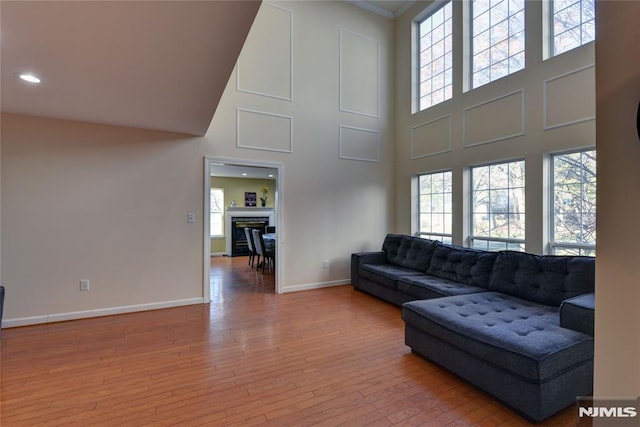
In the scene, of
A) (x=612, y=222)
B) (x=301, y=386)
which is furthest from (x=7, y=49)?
(x=612, y=222)

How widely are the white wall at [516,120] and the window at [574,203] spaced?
6.2 inches

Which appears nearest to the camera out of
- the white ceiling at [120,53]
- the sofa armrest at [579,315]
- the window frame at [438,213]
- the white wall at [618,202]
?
the white wall at [618,202]

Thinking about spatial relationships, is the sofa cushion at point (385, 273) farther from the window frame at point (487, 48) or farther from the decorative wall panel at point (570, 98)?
the window frame at point (487, 48)

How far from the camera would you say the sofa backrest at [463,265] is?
11.3 ft

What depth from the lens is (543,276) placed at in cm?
287

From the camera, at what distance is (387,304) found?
418 centimetres

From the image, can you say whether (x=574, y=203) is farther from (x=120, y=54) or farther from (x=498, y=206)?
(x=120, y=54)

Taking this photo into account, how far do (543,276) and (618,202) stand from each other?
264 centimetres

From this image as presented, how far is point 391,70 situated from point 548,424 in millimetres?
5748

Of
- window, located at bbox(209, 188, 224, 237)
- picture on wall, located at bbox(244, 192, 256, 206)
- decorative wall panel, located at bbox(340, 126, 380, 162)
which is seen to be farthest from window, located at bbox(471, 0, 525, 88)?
window, located at bbox(209, 188, 224, 237)

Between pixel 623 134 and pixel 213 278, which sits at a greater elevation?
A: pixel 623 134

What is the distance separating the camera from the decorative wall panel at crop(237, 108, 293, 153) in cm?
452

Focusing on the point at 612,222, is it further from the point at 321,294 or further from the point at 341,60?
the point at 341,60

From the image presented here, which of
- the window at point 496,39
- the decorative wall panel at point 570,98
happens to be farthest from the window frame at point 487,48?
the decorative wall panel at point 570,98
